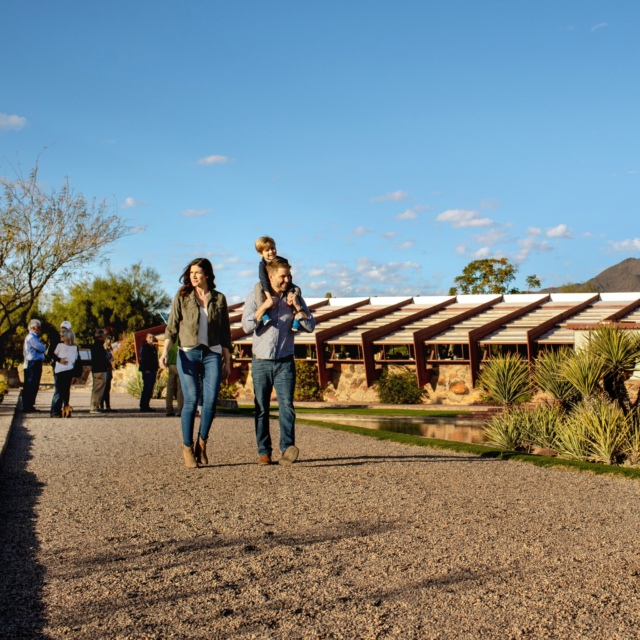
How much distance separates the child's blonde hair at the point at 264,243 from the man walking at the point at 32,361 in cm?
855

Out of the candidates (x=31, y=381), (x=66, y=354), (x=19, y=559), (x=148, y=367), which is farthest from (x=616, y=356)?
(x=31, y=381)

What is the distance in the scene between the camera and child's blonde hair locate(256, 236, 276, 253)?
7.69 meters

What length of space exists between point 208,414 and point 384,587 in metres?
4.23

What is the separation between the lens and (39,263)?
25.6 m

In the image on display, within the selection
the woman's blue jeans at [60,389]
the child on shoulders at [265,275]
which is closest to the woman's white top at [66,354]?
the woman's blue jeans at [60,389]

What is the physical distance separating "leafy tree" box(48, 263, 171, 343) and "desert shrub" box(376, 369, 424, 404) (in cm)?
3140

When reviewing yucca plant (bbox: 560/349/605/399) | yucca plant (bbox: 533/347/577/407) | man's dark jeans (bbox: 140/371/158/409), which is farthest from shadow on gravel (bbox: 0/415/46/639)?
man's dark jeans (bbox: 140/371/158/409)

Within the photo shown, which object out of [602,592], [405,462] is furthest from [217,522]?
[405,462]

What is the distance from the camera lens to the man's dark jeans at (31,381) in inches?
610

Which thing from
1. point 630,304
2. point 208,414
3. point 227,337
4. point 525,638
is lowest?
point 525,638

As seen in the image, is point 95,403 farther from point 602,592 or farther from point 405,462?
point 602,592

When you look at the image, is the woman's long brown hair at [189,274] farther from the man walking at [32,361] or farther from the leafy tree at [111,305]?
the leafy tree at [111,305]

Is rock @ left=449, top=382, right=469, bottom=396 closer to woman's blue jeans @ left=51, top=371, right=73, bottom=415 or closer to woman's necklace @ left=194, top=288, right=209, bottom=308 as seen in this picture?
woman's blue jeans @ left=51, top=371, right=73, bottom=415

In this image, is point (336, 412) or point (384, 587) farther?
point (336, 412)
